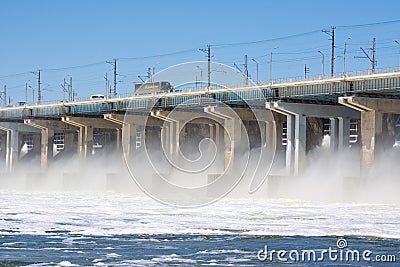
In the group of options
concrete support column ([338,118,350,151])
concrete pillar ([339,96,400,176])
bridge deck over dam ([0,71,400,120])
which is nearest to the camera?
bridge deck over dam ([0,71,400,120])

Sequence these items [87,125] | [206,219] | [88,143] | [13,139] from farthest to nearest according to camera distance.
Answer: [13,139], [87,125], [88,143], [206,219]

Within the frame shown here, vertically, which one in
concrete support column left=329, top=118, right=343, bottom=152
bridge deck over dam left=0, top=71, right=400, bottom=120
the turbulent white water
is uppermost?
bridge deck over dam left=0, top=71, right=400, bottom=120

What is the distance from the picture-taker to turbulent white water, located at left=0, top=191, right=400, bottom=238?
3172 cm

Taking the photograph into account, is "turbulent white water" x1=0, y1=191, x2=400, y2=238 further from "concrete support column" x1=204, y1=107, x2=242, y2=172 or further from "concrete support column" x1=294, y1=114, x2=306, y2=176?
"concrete support column" x1=204, y1=107, x2=242, y2=172

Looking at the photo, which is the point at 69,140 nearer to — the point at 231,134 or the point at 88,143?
the point at 88,143

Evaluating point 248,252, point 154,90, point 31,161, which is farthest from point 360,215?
point 31,161

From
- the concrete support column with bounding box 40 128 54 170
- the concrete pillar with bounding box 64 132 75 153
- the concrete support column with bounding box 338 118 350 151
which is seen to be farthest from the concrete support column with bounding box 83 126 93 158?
the concrete support column with bounding box 338 118 350 151

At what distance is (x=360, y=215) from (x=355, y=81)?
20.1 m

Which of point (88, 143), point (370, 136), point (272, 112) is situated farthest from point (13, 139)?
point (370, 136)

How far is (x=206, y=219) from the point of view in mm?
37625

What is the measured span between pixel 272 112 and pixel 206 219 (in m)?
37.8

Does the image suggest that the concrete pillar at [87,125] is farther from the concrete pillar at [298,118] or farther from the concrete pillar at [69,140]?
the concrete pillar at [298,118]

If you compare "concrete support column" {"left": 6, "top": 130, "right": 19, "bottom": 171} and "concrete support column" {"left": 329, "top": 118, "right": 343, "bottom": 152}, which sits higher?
"concrete support column" {"left": 329, "top": 118, "right": 343, "bottom": 152}

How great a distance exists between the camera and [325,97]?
63.6 meters
